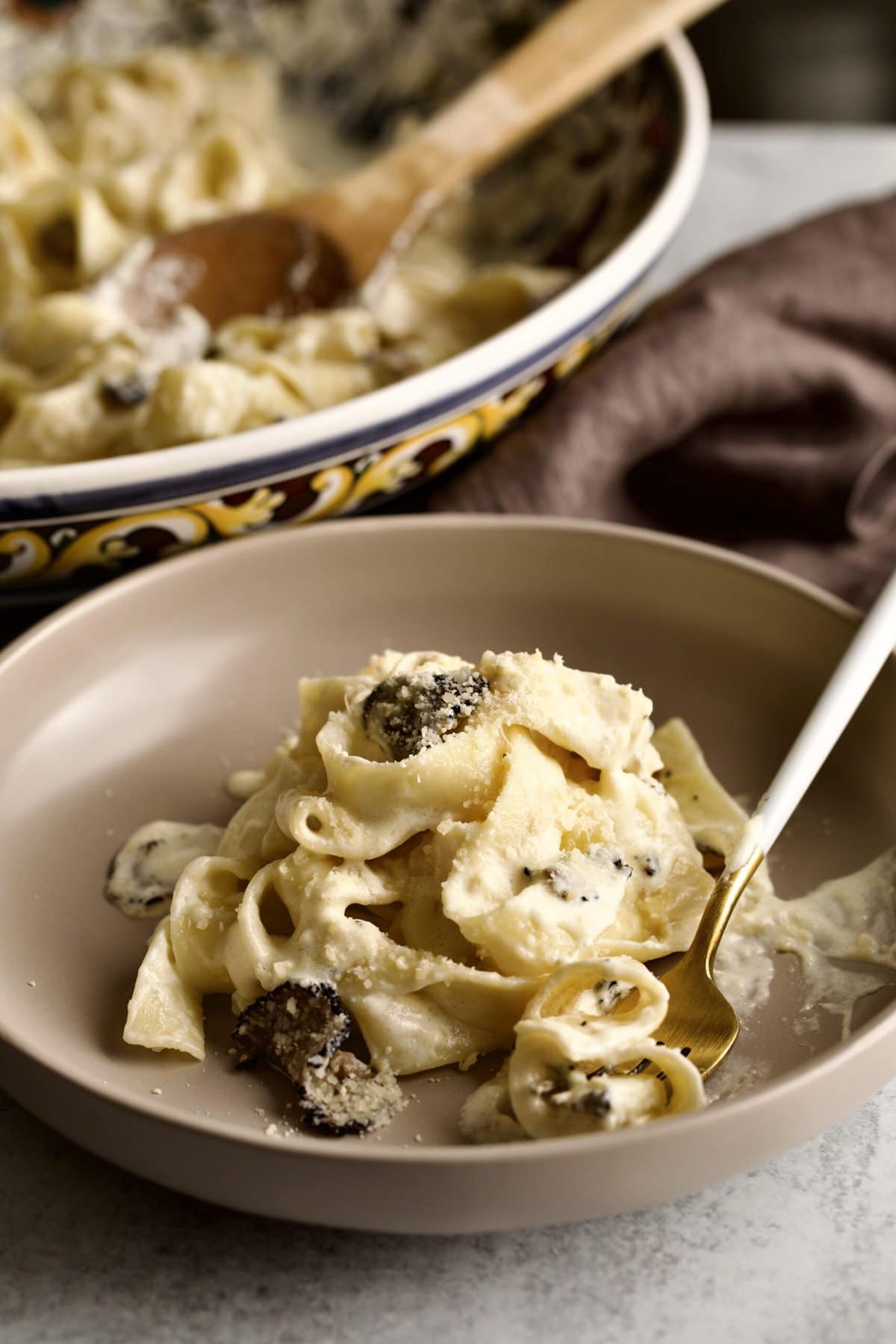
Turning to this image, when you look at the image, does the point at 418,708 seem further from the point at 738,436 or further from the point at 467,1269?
the point at 738,436

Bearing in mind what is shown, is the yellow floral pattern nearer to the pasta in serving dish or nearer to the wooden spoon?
the pasta in serving dish

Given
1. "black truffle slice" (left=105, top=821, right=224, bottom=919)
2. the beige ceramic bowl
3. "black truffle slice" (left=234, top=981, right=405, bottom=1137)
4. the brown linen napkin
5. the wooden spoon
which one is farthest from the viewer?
the wooden spoon

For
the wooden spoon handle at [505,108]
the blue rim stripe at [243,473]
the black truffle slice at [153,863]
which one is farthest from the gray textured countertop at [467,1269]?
the wooden spoon handle at [505,108]

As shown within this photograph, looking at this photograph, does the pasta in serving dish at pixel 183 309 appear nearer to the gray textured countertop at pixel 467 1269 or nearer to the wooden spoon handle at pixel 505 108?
the wooden spoon handle at pixel 505 108

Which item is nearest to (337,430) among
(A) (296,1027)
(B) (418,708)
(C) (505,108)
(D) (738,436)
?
(B) (418,708)

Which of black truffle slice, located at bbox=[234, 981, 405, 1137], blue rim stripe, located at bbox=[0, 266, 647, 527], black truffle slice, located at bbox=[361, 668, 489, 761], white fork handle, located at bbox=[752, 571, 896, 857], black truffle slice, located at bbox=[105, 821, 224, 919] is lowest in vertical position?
black truffle slice, located at bbox=[105, 821, 224, 919]

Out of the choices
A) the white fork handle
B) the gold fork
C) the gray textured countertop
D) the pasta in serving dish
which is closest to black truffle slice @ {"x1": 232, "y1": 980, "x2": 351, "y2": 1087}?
the gray textured countertop
